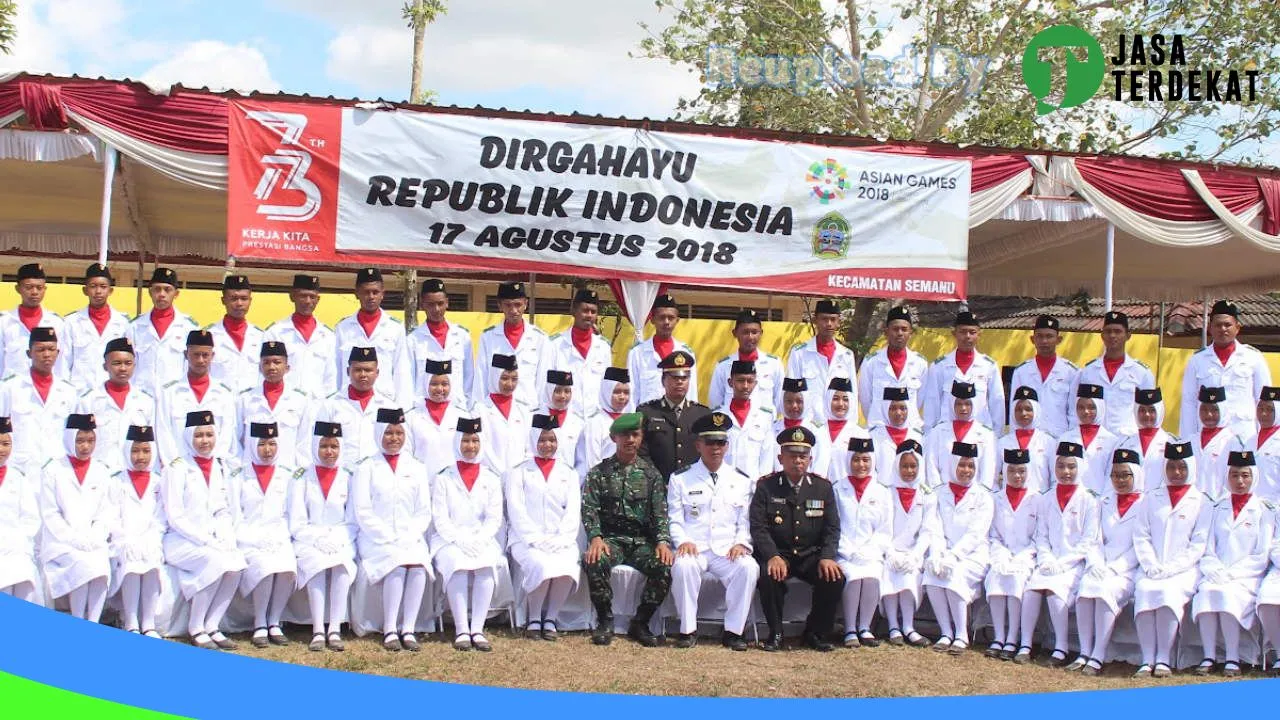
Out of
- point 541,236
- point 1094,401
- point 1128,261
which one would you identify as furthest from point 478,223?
point 1128,261

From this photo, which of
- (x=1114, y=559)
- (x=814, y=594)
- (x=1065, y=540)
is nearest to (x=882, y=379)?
(x=1065, y=540)

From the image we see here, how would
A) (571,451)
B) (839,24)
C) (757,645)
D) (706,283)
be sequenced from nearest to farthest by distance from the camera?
(757,645)
(571,451)
(706,283)
(839,24)

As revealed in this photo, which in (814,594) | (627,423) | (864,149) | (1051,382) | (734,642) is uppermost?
(864,149)

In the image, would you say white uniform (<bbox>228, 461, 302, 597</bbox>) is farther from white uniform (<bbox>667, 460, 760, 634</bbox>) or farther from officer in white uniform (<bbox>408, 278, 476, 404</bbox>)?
white uniform (<bbox>667, 460, 760, 634</bbox>)

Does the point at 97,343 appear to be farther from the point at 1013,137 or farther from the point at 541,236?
the point at 1013,137

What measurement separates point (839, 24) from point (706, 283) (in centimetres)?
1034

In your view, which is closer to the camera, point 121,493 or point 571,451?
point 121,493

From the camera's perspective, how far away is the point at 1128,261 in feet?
38.3

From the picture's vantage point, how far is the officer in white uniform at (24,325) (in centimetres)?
716

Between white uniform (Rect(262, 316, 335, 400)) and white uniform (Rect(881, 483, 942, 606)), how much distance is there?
11.6 feet

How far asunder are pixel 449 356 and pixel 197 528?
1.97m

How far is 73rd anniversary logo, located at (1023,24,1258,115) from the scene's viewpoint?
1742 centimetres

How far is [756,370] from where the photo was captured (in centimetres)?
778

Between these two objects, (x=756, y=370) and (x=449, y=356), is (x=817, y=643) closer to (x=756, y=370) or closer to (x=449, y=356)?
(x=756, y=370)
